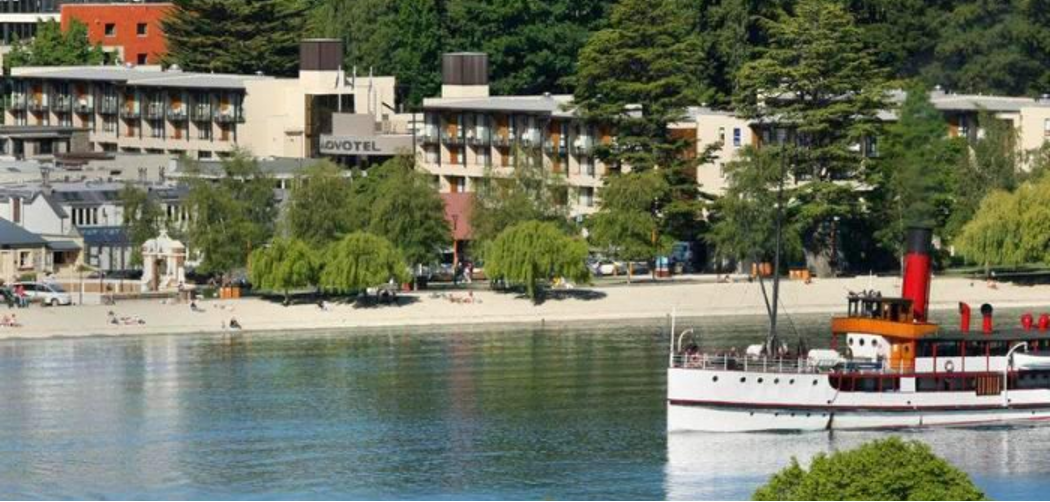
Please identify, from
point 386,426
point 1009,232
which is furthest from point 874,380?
point 1009,232

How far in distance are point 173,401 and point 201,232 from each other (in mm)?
32493

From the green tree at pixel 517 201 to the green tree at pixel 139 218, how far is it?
13514 mm

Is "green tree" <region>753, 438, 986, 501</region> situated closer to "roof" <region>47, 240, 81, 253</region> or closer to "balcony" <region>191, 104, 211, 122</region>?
"roof" <region>47, 240, 81, 253</region>

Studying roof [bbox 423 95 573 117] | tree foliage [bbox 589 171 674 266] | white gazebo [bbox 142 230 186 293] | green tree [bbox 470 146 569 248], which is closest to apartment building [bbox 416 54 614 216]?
roof [bbox 423 95 573 117]

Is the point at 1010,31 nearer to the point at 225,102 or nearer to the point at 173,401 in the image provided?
the point at 225,102

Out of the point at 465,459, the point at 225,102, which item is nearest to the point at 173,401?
the point at 465,459

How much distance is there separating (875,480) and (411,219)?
74693 mm

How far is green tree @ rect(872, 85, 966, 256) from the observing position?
508 ft

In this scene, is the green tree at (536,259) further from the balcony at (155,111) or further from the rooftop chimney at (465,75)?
the balcony at (155,111)

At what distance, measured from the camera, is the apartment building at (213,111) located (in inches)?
7229

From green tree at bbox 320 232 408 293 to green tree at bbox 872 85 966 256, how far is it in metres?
22.2

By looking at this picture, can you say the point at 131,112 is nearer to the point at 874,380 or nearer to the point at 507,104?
the point at 507,104

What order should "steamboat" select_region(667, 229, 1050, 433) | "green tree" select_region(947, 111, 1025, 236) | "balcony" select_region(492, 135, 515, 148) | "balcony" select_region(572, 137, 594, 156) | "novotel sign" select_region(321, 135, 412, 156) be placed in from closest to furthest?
"steamboat" select_region(667, 229, 1050, 433) < "green tree" select_region(947, 111, 1025, 236) < "balcony" select_region(572, 137, 594, 156) < "balcony" select_region(492, 135, 515, 148) < "novotel sign" select_region(321, 135, 412, 156)

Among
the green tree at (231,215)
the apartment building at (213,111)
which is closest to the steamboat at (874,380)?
the green tree at (231,215)
